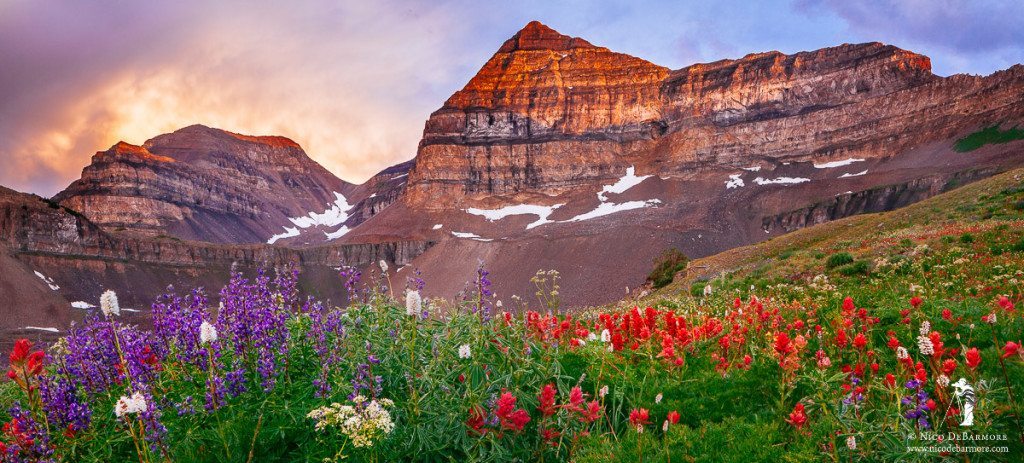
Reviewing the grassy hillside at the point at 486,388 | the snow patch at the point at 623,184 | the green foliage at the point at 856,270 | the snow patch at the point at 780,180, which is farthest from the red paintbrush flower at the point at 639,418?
the snow patch at the point at 623,184

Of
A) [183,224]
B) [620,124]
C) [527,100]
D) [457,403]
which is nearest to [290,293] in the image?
[457,403]

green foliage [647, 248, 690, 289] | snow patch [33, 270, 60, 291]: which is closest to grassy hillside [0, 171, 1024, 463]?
green foliage [647, 248, 690, 289]

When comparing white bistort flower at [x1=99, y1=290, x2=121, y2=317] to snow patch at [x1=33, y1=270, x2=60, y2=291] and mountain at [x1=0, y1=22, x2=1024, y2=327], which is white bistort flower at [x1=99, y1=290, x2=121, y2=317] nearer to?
mountain at [x1=0, y1=22, x2=1024, y2=327]

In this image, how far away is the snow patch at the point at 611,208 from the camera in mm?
125000

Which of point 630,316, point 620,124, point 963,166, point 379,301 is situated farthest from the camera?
point 620,124

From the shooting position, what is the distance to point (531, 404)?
462 cm

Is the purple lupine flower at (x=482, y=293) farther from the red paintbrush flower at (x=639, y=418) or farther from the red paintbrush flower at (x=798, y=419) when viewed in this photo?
the red paintbrush flower at (x=798, y=419)

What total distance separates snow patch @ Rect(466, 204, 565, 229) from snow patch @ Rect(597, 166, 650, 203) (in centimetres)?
1209

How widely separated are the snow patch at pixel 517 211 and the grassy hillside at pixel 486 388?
130 meters

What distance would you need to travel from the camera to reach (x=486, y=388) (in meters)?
4.57

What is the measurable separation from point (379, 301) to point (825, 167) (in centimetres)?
13891

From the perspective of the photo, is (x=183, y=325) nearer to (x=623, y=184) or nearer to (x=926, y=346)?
(x=926, y=346)

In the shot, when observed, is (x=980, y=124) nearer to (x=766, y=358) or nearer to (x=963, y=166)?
(x=963, y=166)

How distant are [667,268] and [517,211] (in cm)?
9879
